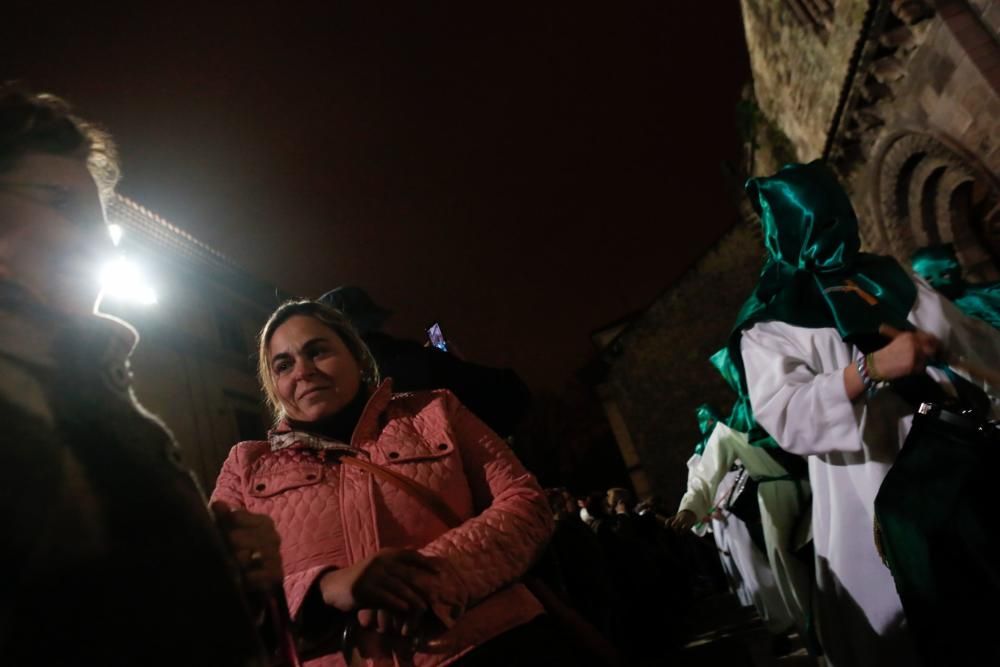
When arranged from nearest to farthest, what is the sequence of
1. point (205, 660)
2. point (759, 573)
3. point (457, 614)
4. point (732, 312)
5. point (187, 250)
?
1. point (205, 660)
2. point (457, 614)
3. point (759, 573)
4. point (187, 250)
5. point (732, 312)

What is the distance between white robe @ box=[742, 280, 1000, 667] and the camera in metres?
2.61

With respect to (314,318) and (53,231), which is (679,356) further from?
(53,231)

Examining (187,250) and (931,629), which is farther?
(187,250)

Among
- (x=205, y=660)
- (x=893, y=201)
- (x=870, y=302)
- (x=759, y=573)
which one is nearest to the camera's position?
(x=205, y=660)

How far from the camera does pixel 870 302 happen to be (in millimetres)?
2857

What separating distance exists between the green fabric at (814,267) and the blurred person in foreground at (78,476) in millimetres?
2708

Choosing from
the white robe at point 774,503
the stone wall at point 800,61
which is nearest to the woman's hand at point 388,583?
the white robe at point 774,503

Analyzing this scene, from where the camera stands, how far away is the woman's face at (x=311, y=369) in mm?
2004

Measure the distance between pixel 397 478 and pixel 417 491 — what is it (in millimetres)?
67

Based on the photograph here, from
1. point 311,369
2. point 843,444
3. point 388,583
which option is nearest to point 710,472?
point 843,444

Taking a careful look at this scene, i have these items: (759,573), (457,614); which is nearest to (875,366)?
(457,614)

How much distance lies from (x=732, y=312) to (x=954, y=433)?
23942mm

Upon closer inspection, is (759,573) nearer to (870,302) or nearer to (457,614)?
(870,302)

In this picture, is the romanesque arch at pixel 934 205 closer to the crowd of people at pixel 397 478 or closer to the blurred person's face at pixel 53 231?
the crowd of people at pixel 397 478
